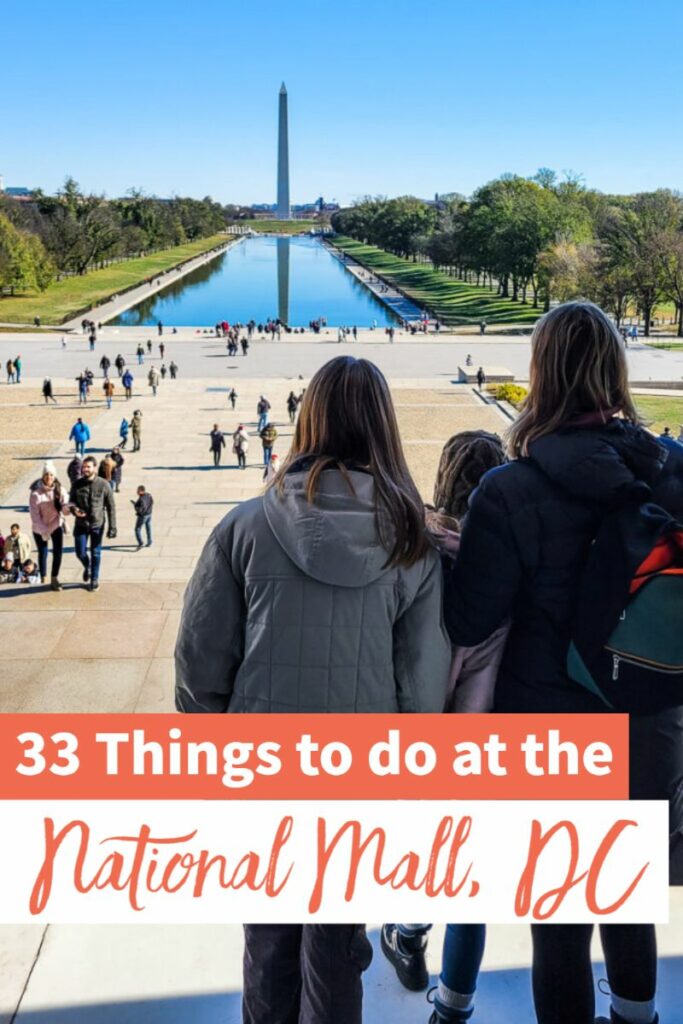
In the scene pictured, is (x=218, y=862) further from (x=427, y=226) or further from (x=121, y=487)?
(x=427, y=226)

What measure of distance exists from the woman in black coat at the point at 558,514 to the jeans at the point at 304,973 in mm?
587

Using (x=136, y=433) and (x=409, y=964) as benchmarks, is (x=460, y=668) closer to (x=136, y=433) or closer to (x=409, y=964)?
(x=409, y=964)

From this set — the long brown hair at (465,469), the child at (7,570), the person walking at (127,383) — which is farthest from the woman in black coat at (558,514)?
the person walking at (127,383)

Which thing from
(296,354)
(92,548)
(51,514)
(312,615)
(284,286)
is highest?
(284,286)

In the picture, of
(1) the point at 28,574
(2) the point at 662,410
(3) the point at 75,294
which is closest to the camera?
(1) the point at 28,574

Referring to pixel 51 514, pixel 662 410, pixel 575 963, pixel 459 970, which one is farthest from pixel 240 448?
pixel 575 963

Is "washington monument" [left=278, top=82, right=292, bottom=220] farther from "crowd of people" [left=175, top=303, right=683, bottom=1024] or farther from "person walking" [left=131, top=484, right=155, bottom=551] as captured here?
"crowd of people" [left=175, top=303, right=683, bottom=1024]

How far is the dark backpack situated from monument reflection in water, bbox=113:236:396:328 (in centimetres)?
5457

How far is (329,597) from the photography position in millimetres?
2240

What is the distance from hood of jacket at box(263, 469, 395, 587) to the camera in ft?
7.18

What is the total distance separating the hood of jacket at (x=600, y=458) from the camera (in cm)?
222

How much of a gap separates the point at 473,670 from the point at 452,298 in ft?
230

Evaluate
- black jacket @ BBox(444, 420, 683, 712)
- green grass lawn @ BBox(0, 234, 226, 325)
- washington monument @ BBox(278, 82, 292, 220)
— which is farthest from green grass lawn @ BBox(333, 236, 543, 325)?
washington monument @ BBox(278, 82, 292, 220)

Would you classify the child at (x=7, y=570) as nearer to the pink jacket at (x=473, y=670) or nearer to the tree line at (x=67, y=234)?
the pink jacket at (x=473, y=670)
